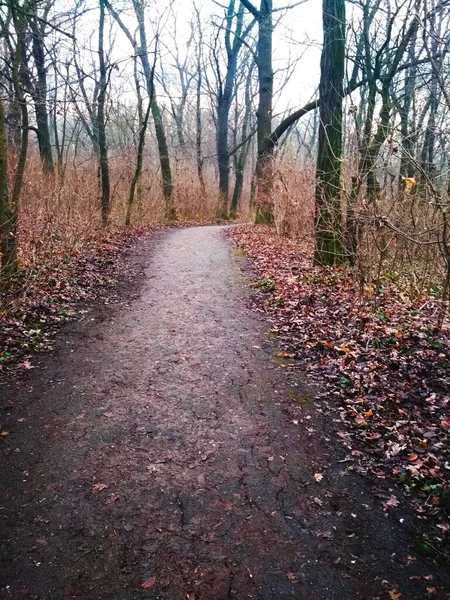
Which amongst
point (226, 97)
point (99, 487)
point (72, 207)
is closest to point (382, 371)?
point (99, 487)

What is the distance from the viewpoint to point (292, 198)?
12.0 m

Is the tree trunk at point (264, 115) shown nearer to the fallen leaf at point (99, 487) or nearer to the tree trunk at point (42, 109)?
the tree trunk at point (42, 109)

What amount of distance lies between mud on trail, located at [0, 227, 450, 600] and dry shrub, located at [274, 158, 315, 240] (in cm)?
733

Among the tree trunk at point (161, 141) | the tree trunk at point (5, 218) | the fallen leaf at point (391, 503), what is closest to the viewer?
the fallen leaf at point (391, 503)

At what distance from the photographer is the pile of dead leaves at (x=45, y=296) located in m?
5.21

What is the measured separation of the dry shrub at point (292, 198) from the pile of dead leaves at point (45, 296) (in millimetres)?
5302

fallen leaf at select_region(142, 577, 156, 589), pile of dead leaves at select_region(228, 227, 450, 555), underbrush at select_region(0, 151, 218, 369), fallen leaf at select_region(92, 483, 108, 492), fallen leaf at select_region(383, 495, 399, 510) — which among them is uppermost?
underbrush at select_region(0, 151, 218, 369)

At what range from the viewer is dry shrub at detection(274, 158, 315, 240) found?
11.7m

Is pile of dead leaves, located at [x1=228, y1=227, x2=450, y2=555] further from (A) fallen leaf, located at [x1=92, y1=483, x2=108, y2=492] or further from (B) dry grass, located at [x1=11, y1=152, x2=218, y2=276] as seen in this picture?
(B) dry grass, located at [x1=11, y1=152, x2=218, y2=276]

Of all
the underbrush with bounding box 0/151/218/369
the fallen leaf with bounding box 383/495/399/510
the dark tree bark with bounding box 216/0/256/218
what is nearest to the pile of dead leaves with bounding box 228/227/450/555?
the fallen leaf with bounding box 383/495/399/510

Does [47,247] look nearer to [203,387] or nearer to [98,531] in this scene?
[203,387]

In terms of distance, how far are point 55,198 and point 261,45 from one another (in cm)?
1219

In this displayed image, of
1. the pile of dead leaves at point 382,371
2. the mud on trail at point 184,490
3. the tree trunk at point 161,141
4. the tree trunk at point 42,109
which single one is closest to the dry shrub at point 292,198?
the pile of dead leaves at point 382,371

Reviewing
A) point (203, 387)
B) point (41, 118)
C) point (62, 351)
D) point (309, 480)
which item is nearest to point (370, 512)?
point (309, 480)
